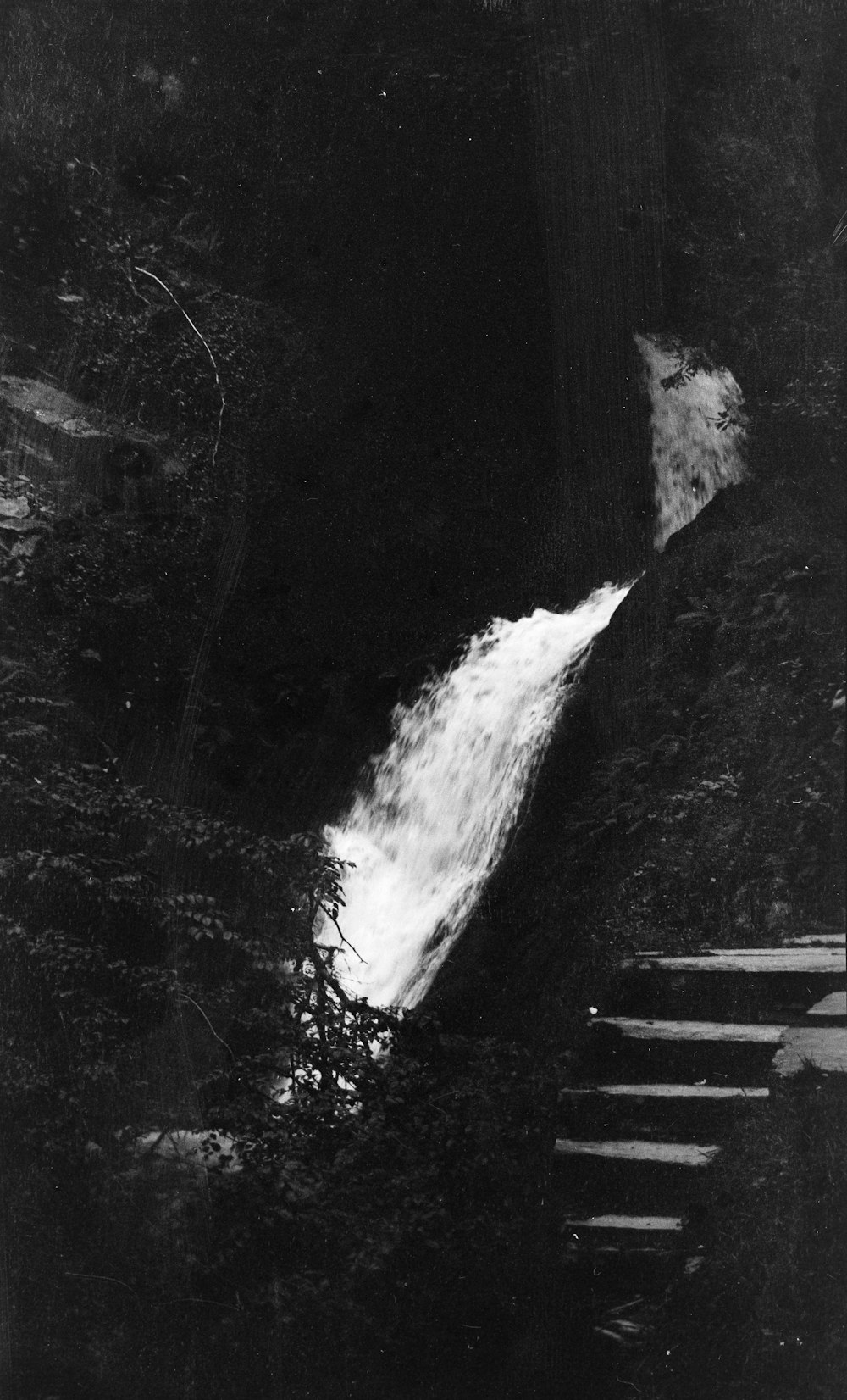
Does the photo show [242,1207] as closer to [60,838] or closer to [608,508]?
[60,838]

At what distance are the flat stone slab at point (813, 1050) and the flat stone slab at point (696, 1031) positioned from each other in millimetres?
33

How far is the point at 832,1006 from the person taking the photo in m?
2.43

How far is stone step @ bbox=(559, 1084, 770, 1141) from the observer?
2439mm

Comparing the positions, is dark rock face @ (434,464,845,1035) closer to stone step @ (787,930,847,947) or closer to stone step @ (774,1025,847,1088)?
stone step @ (787,930,847,947)

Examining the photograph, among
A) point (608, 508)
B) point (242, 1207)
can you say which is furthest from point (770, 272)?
point (242, 1207)

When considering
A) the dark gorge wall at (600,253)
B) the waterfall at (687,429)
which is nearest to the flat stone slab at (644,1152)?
the dark gorge wall at (600,253)

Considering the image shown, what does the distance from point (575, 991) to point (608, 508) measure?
1292 millimetres

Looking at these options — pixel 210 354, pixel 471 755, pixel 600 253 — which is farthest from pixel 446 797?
pixel 600 253

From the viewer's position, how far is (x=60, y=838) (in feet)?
8.85

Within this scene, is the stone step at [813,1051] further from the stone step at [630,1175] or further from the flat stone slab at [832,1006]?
the stone step at [630,1175]

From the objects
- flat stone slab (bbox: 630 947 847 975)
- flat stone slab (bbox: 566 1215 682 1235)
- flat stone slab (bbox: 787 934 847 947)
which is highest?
flat stone slab (bbox: 787 934 847 947)

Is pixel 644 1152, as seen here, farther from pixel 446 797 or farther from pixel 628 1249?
pixel 446 797

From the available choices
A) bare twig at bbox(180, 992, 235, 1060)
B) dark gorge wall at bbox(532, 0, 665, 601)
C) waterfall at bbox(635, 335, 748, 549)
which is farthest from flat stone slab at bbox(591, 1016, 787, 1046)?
waterfall at bbox(635, 335, 748, 549)

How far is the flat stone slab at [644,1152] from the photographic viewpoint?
2426mm
